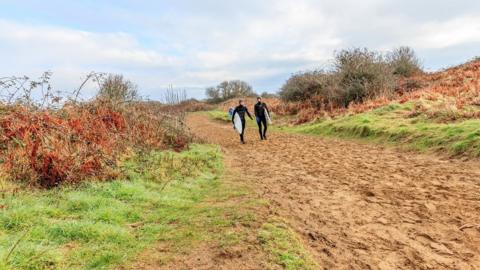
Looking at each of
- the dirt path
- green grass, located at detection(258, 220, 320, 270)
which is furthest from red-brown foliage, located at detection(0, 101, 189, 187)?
green grass, located at detection(258, 220, 320, 270)

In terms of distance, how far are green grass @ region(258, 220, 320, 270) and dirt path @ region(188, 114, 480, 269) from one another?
0.20 metres

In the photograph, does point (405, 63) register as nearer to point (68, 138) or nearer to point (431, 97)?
point (431, 97)

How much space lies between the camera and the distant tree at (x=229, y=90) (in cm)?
7094

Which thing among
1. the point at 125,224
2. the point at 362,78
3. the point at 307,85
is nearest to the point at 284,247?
the point at 125,224

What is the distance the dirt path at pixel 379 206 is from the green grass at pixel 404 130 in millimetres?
952

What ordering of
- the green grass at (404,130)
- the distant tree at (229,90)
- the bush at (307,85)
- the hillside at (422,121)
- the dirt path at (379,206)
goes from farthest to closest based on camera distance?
the distant tree at (229,90) < the bush at (307,85) < the hillside at (422,121) < the green grass at (404,130) < the dirt path at (379,206)

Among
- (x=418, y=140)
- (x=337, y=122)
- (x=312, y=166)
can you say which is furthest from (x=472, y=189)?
(x=337, y=122)

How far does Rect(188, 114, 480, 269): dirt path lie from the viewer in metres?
4.53

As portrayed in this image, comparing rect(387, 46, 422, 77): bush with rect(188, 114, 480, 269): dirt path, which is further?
rect(387, 46, 422, 77): bush

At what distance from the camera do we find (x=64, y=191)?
6.71 metres

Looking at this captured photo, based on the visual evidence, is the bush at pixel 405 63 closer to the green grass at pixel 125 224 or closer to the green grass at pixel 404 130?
the green grass at pixel 404 130

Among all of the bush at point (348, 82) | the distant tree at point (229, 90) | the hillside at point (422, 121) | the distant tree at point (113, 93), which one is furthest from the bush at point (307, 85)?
the distant tree at point (229, 90)

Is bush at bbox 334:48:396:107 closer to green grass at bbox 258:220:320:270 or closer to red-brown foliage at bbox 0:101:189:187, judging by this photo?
red-brown foliage at bbox 0:101:189:187

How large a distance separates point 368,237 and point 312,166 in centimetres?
523
